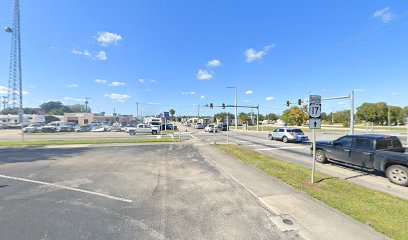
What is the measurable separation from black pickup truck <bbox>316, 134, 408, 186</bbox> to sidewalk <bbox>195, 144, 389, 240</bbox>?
4278mm

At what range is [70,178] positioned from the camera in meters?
7.68

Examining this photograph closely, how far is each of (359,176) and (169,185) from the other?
25.7ft

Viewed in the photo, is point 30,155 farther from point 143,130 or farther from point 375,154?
point 143,130

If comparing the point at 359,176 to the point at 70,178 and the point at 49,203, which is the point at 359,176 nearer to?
the point at 49,203

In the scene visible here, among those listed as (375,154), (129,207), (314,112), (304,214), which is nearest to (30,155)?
(129,207)

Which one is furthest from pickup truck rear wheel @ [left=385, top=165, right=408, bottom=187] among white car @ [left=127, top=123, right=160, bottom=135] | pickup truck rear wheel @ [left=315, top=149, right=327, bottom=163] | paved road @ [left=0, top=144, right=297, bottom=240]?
white car @ [left=127, top=123, right=160, bottom=135]

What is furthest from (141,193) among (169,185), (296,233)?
(296,233)

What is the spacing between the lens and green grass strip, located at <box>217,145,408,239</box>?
3.97 meters

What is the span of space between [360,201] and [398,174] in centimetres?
344

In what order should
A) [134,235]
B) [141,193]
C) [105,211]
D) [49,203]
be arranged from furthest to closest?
[141,193] < [49,203] < [105,211] < [134,235]

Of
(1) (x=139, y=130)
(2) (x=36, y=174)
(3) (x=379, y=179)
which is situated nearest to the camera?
(3) (x=379, y=179)

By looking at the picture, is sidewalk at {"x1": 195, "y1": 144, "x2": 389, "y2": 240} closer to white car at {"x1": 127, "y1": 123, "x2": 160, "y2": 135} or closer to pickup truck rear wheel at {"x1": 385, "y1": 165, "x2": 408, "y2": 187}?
pickup truck rear wheel at {"x1": 385, "y1": 165, "x2": 408, "y2": 187}

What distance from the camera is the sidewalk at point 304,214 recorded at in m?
3.75

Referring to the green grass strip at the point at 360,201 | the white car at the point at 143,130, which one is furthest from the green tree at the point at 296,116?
the green grass strip at the point at 360,201
